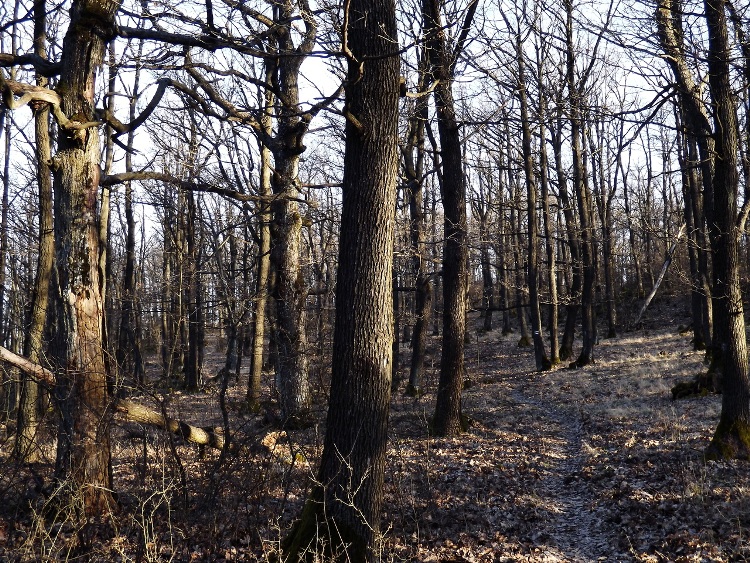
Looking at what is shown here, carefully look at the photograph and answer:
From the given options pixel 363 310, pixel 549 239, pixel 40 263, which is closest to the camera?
pixel 363 310

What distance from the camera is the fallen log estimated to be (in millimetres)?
6145

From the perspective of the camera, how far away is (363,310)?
5199 mm

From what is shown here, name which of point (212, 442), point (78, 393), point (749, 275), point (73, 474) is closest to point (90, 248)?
point (78, 393)

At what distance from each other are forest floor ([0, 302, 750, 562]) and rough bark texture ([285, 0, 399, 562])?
436 mm

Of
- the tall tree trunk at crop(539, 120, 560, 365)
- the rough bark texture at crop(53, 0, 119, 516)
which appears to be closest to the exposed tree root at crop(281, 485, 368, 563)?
the rough bark texture at crop(53, 0, 119, 516)

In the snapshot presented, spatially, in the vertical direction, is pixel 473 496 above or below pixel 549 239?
below

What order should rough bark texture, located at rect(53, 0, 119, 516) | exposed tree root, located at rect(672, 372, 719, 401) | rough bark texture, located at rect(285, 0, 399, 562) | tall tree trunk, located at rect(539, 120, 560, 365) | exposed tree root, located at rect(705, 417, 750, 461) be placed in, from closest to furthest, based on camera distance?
rough bark texture, located at rect(285, 0, 399, 562), rough bark texture, located at rect(53, 0, 119, 516), exposed tree root, located at rect(705, 417, 750, 461), exposed tree root, located at rect(672, 372, 719, 401), tall tree trunk, located at rect(539, 120, 560, 365)

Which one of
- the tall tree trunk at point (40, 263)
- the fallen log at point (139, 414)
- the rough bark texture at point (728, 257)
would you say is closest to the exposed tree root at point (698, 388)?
the rough bark texture at point (728, 257)

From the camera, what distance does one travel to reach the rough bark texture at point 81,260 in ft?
Result: 21.0

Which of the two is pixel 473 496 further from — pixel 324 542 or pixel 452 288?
pixel 452 288

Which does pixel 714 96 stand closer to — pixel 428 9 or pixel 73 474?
pixel 428 9

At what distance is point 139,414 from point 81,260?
6.19ft

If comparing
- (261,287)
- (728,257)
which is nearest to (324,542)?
(728,257)

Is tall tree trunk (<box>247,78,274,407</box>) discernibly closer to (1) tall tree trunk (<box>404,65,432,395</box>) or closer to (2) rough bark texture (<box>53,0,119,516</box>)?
(1) tall tree trunk (<box>404,65,432,395</box>)
